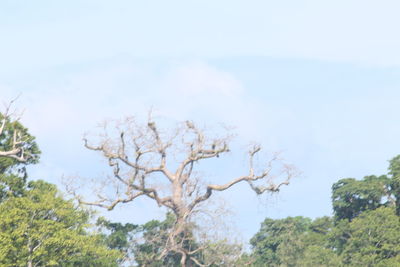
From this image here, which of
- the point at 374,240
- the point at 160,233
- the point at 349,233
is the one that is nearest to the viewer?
the point at 160,233

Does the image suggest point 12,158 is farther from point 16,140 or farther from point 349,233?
point 349,233

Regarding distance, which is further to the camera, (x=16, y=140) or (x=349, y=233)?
(x=349, y=233)

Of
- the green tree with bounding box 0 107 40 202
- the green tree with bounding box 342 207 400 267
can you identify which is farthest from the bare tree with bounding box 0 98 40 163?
the green tree with bounding box 342 207 400 267

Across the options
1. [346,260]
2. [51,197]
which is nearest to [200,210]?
[51,197]

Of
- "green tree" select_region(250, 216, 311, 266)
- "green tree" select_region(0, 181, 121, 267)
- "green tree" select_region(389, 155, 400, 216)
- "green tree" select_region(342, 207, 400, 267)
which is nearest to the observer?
"green tree" select_region(0, 181, 121, 267)

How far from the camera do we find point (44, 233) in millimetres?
47375

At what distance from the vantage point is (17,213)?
4809 centimetres

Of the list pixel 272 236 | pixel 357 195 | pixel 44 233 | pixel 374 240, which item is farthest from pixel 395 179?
pixel 44 233

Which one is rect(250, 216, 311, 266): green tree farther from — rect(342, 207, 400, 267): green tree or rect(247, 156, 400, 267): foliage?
rect(342, 207, 400, 267): green tree

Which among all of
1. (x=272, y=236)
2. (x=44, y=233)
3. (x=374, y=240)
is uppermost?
(x=272, y=236)

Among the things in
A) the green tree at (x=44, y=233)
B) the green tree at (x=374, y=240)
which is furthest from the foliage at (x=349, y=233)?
the green tree at (x=44, y=233)

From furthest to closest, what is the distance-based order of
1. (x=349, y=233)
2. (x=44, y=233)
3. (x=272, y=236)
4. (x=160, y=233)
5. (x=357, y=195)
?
(x=272, y=236) → (x=357, y=195) → (x=349, y=233) → (x=160, y=233) → (x=44, y=233)

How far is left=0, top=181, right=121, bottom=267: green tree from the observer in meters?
46.8

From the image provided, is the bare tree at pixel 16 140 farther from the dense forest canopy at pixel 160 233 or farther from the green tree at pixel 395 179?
the green tree at pixel 395 179
